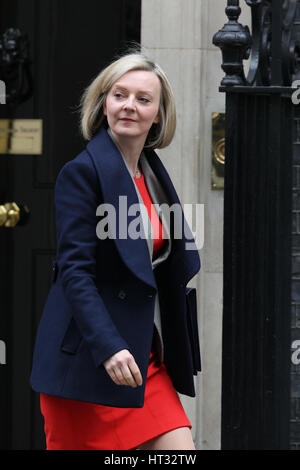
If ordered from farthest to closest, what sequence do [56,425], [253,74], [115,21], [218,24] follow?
[115,21]
[218,24]
[253,74]
[56,425]

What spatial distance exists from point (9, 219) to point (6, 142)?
375mm

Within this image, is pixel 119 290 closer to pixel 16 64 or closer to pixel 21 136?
pixel 21 136

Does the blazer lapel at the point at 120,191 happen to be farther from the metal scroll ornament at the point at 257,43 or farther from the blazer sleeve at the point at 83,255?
the metal scroll ornament at the point at 257,43

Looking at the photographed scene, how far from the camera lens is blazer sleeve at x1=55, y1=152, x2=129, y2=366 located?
289 centimetres

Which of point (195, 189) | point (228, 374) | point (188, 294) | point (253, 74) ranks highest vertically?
point (253, 74)

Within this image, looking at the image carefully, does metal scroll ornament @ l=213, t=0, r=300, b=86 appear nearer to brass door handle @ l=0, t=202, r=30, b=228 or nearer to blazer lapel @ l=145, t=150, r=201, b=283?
blazer lapel @ l=145, t=150, r=201, b=283

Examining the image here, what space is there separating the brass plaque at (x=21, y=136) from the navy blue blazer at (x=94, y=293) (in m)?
1.88

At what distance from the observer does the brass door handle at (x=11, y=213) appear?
196 inches

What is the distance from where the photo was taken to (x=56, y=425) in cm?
311

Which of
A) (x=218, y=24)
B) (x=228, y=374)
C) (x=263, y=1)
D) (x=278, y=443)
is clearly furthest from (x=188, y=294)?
(x=218, y=24)

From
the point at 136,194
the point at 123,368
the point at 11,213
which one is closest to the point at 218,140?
the point at 11,213

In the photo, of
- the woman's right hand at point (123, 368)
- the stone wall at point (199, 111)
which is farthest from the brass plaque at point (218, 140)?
the woman's right hand at point (123, 368)

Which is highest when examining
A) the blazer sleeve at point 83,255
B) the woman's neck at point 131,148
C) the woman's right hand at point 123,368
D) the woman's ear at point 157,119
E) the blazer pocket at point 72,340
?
the woman's ear at point 157,119
